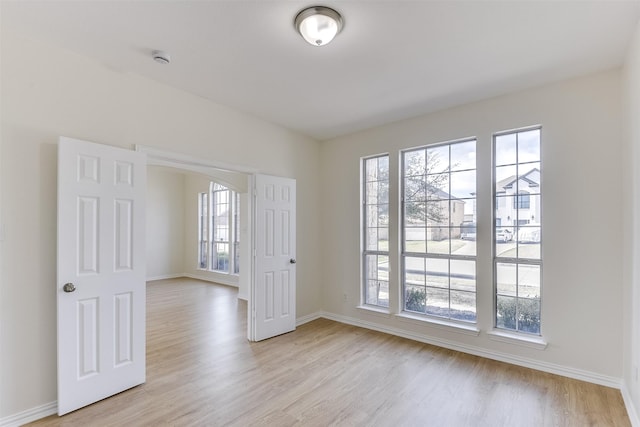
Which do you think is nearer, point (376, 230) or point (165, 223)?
point (376, 230)

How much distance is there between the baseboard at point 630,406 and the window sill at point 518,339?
22.7 inches

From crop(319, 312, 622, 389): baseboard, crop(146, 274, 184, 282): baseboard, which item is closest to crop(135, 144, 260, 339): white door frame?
crop(319, 312, 622, 389): baseboard

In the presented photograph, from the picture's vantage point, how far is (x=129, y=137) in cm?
280

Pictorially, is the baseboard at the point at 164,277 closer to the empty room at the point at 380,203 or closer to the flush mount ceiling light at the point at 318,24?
the empty room at the point at 380,203

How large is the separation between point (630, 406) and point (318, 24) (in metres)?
3.58

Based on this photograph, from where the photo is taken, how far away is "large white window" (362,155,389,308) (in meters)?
4.26

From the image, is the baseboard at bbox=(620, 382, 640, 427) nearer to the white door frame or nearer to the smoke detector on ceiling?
the white door frame

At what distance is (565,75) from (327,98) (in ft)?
7.36

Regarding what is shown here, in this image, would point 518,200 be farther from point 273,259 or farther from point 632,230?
point 273,259

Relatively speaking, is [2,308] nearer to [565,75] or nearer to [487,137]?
[487,137]

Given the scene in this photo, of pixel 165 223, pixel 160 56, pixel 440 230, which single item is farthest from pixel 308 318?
pixel 165 223

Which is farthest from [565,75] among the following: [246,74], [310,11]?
[246,74]

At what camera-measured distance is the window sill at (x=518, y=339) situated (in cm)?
300

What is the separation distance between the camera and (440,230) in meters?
3.76
